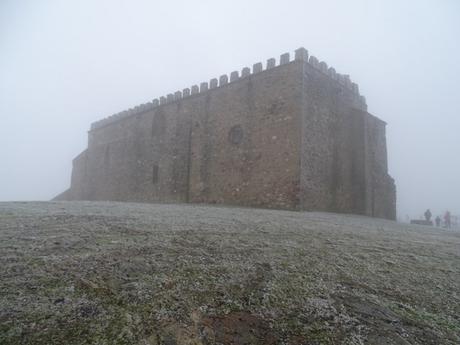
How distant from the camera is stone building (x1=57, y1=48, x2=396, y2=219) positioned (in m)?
10.6

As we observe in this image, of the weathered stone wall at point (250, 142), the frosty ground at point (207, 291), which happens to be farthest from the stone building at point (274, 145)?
the frosty ground at point (207, 291)

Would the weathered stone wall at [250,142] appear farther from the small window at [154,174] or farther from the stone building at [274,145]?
the small window at [154,174]

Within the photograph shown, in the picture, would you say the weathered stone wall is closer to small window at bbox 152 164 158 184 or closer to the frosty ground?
small window at bbox 152 164 158 184

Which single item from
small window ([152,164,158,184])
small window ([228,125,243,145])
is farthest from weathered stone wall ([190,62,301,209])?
small window ([152,164,158,184])

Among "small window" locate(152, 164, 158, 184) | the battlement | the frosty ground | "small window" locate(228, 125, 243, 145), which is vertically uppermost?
the battlement

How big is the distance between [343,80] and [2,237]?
1278 cm

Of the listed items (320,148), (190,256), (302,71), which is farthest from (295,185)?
(190,256)

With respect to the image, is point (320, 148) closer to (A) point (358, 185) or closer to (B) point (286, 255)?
(A) point (358, 185)

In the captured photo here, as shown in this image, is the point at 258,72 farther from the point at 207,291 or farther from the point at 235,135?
the point at 207,291

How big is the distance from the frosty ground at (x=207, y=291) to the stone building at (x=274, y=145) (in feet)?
22.9

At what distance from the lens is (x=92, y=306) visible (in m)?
1.83

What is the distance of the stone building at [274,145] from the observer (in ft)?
34.9

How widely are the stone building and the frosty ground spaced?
6988 millimetres

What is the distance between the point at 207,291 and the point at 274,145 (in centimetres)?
910
